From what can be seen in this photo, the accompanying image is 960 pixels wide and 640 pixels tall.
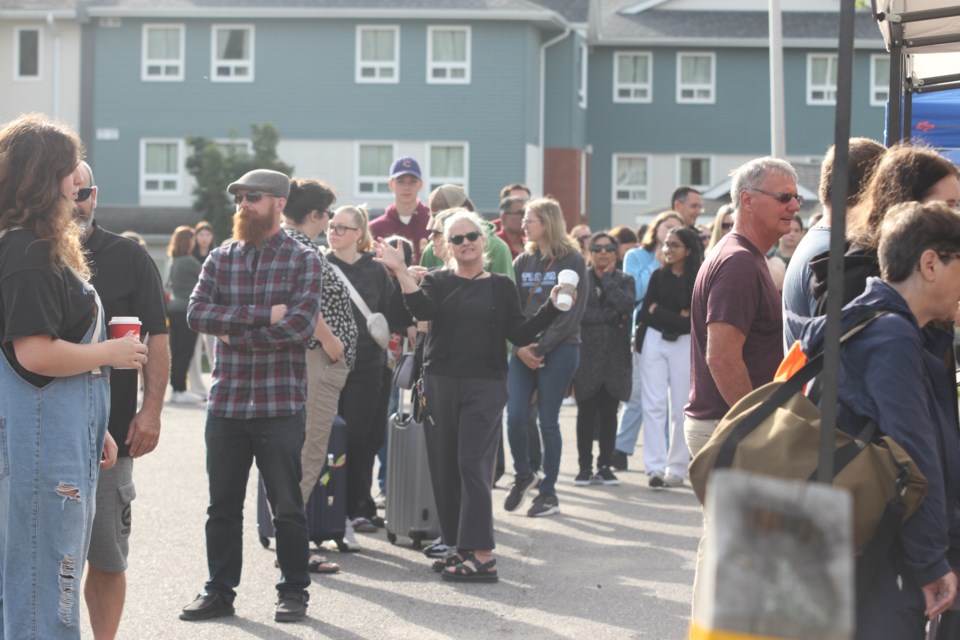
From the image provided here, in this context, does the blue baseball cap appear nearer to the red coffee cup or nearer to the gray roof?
the red coffee cup

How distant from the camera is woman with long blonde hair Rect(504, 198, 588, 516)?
982cm

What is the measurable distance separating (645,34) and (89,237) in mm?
44462

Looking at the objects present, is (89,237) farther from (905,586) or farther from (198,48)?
(198,48)

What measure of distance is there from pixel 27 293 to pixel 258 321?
2.35 meters

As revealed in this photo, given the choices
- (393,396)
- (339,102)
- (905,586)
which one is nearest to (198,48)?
(339,102)

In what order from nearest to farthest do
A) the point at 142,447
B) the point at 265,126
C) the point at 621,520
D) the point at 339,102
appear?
the point at 142,447
the point at 621,520
the point at 265,126
the point at 339,102

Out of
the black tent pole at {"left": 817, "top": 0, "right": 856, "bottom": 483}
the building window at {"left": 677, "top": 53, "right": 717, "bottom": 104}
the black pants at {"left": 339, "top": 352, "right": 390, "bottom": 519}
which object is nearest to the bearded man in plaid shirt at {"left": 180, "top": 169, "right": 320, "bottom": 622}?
the black pants at {"left": 339, "top": 352, "right": 390, "bottom": 519}

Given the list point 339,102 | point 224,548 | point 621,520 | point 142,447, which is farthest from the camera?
point 339,102

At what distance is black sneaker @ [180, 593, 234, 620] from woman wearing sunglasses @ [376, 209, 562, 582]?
1374 millimetres

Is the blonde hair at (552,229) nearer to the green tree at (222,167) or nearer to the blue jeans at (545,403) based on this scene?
the blue jeans at (545,403)

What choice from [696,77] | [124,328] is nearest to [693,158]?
[696,77]

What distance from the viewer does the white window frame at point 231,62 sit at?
4284 centimetres

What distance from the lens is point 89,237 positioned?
5.52m

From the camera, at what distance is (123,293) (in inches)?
217
